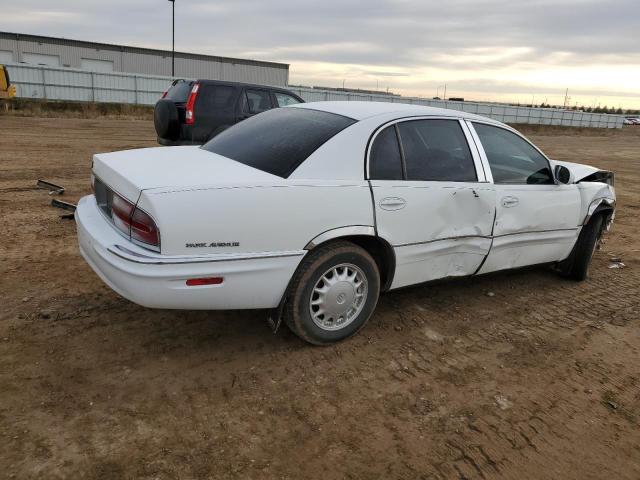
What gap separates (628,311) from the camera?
458cm

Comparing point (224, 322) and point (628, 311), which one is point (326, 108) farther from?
point (628, 311)

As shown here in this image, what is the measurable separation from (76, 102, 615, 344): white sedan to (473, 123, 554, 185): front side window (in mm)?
13

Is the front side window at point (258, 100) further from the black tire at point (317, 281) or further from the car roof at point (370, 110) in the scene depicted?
the black tire at point (317, 281)

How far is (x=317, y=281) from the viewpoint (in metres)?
3.31

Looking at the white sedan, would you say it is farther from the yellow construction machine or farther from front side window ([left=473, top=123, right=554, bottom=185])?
the yellow construction machine

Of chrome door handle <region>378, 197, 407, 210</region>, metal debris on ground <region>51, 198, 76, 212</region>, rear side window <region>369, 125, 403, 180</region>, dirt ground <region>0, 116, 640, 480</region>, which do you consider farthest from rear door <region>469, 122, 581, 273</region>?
metal debris on ground <region>51, 198, 76, 212</region>

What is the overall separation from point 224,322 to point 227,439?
1342mm

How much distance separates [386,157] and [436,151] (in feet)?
1.76

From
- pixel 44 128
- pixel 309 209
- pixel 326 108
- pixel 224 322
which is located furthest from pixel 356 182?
pixel 44 128

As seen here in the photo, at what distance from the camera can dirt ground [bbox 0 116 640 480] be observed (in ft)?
Result: 8.20

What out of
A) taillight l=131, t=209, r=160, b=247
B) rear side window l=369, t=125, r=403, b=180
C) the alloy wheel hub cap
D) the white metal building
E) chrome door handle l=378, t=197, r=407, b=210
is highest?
the white metal building

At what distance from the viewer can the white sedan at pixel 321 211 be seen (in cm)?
286

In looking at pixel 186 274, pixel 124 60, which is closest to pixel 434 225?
pixel 186 274

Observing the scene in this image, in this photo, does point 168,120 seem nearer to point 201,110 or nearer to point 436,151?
point 201,110
